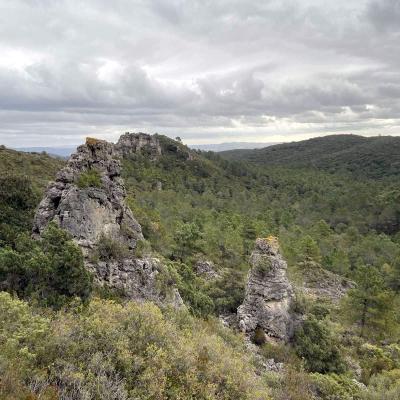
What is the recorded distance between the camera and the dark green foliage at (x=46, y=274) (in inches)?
616

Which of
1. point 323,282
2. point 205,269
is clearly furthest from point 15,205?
point 323,282

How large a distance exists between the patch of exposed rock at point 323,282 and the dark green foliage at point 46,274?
37.2 m

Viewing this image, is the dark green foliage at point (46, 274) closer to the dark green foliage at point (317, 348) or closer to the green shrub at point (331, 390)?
the green shrub at point (331, 390)

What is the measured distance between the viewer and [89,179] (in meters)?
22.8

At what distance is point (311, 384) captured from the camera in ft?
58.3

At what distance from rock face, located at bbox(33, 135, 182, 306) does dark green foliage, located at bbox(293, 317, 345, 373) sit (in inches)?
366

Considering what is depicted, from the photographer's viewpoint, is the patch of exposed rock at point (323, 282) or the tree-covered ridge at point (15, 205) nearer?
the tree-covered ridge at point (15, 205)

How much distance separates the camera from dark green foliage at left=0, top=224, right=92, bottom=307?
1564 centimetres

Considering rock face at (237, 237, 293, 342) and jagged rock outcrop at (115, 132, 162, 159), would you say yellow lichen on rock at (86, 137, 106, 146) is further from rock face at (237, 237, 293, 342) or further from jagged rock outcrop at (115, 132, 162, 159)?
jagged rock outcrop at (115, 132, 162, 159)

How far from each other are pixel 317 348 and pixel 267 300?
4.76 m

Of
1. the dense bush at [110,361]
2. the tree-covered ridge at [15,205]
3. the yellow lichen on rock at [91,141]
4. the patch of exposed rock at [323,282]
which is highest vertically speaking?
the yellow lichen on rock at [91,141]

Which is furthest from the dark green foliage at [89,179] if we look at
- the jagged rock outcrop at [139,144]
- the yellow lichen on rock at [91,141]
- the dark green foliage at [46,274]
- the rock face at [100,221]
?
the jagged rock outcrop at [139,144]

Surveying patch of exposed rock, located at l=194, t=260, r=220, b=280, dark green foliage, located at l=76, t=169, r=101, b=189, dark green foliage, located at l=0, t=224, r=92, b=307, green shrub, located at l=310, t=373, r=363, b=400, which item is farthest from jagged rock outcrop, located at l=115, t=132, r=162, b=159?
green shrub, located at l=310, t=373, r=363, b=400

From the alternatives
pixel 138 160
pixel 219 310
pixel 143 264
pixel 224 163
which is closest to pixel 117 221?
pixel 143 264
